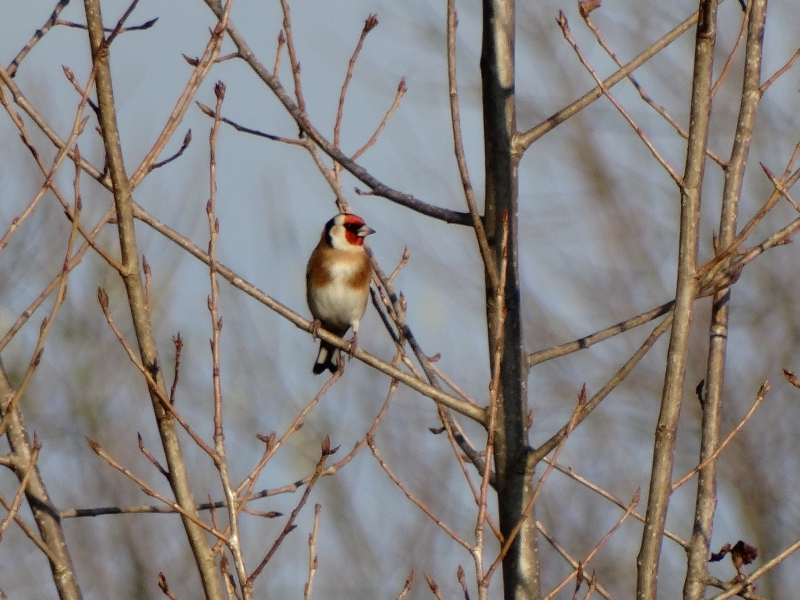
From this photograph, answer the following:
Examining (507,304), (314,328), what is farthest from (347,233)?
(507,304)

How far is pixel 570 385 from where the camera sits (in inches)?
384

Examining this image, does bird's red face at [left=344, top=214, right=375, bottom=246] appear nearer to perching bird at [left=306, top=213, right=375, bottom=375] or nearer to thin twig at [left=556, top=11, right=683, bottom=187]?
perching bird at [left=306, top=213, right=375, bottom=375]

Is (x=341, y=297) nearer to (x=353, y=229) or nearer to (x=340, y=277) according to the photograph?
(x=340, y=277)

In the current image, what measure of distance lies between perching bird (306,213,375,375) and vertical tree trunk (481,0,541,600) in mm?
2904

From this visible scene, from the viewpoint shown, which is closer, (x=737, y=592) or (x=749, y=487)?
(x=737, y=592)

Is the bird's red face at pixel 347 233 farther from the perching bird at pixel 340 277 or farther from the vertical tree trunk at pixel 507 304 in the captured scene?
the vertical tree trunk at pixel 507 304

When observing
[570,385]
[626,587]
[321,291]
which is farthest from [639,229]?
[321,291]

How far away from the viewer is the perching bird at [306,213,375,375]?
5938 millimetres

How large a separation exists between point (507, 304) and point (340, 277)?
307 cm

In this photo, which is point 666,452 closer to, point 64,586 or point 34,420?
point 64,586

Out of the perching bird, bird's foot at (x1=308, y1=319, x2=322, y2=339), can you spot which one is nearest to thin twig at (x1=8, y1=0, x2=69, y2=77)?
bird's foot at (x1=308, y1=319, x2=322, y2=339)

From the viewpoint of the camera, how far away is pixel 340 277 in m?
5.95

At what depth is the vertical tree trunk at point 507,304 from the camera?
2.82 meters

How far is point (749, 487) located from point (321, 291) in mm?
4688
